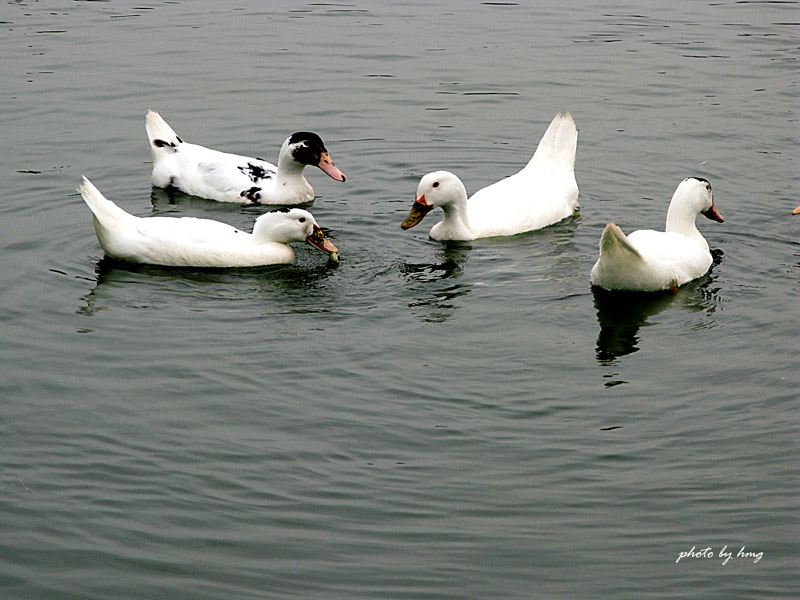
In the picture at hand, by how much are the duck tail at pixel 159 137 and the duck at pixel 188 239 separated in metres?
2.35

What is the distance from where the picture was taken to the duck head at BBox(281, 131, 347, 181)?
10.8 meters

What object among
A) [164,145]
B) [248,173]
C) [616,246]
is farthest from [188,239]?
[616,246]

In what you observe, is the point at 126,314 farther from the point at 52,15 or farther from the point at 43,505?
the point at 52,15

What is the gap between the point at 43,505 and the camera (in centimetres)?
551

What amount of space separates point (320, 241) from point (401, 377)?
2.53 m

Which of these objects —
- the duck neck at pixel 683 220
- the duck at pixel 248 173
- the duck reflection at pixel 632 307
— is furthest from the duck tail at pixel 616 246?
the duck at pixel 248 173

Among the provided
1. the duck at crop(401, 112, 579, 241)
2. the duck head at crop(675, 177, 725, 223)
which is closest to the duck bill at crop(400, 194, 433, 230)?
the duck at crop(401, 112, 579, 241)

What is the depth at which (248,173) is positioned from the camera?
1095 cm

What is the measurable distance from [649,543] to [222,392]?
284cm

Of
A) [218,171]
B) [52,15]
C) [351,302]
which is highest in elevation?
[52,15]

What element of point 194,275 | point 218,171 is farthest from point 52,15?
point 194,275

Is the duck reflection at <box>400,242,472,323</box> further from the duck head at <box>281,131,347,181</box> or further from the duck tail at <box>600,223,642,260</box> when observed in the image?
the duck head at <box>281,131,347,181</box>

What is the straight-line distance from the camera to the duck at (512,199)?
9.59m

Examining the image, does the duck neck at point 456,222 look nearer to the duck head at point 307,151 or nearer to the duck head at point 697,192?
the duck head at point 307,151
